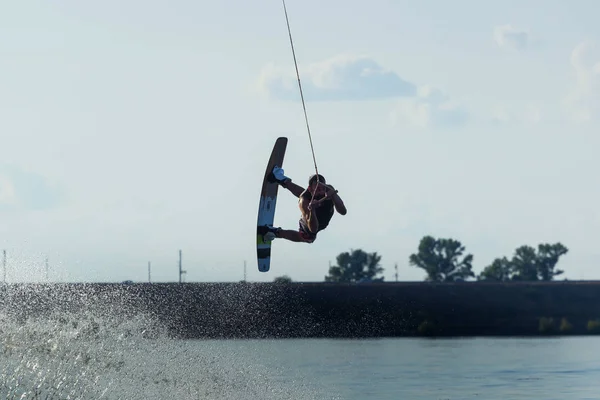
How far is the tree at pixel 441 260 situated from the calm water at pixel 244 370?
6350 cm

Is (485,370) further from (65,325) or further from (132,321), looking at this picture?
(65,325)

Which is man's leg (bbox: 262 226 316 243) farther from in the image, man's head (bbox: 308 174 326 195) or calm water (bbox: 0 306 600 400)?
calm water (bbox: 0 306 600 400)

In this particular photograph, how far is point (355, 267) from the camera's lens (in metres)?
108

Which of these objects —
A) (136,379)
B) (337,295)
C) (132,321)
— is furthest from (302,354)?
(136,379)

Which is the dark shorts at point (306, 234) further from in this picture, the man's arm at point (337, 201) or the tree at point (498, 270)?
the tree at point (498, 270)

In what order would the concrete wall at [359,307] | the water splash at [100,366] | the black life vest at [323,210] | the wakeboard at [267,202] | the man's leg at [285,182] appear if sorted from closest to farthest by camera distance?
the black life vest at [323,210], the man's leg at [285,182], the wakeboard at [267,202], the water splash at [100,366], the concrete wall at [359,307]

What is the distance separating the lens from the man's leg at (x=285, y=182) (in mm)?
20469

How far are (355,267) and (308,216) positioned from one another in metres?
88.6

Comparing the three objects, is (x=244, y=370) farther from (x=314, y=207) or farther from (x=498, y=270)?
(x=498, y=270)

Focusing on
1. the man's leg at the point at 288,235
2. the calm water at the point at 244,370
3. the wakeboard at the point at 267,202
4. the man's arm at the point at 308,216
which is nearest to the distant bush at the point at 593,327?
the calm water at the point at 244,370

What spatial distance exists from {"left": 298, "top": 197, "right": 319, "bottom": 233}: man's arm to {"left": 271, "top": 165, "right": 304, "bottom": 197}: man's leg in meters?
0.67

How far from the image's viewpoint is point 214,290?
56.2m

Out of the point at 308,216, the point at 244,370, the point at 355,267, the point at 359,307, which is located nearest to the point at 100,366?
the point at 244,370

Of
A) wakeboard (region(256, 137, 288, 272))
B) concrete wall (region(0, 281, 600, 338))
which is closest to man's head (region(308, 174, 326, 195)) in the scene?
wakeboard (region(256, 137, 288, 272))
